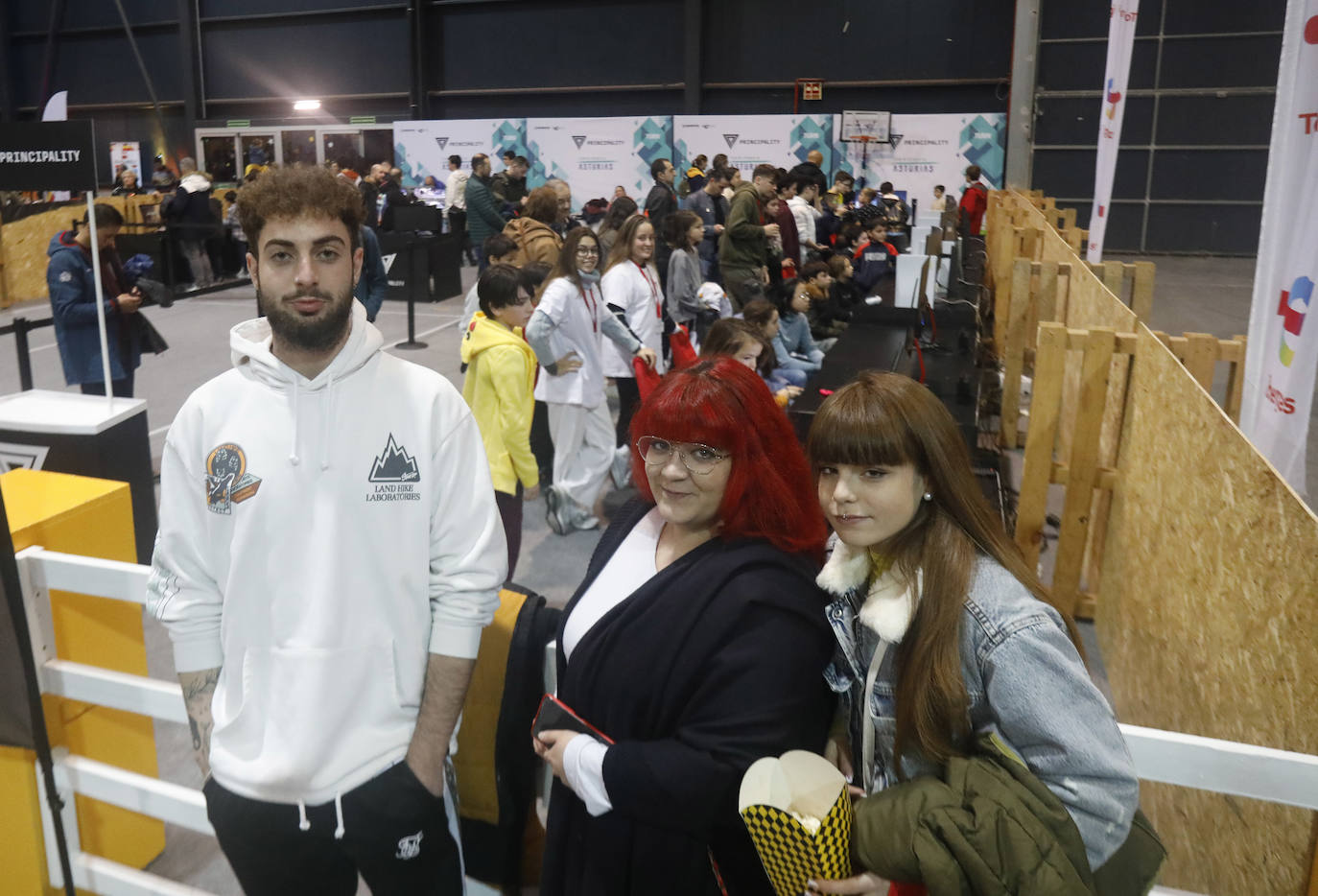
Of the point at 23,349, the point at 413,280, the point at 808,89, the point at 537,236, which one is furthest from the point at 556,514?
the point at 808,89

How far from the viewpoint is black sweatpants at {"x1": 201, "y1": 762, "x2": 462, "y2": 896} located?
1767 mm

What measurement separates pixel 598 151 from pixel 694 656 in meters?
18.4

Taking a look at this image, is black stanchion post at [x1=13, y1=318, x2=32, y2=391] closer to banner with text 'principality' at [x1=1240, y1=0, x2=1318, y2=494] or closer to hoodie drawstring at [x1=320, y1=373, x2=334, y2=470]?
hoodie drawstring at [x1=320, y1=373, x2=334, y2=470]

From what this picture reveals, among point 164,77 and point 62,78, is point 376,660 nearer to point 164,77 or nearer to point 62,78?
point 164,77

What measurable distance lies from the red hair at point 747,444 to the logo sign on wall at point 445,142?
18.8 metres

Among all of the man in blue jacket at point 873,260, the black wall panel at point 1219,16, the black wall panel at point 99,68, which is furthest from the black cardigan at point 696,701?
the black wall panel at point 99,68

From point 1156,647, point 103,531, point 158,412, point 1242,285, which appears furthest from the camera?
point 1242,285

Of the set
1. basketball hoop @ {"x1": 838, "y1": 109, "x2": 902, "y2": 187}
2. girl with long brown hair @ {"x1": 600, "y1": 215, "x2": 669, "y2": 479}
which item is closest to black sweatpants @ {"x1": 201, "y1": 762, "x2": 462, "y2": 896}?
girl with long brown hair @ {"x1": 600, "y1": 215, "x2": 669, "y2": 479}

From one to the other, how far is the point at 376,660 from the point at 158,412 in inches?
278

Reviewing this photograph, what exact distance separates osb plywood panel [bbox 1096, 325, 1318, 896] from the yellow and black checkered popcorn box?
1.18 meters

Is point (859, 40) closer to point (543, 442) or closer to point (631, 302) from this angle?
point (631, 302)

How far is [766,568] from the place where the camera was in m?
1.62

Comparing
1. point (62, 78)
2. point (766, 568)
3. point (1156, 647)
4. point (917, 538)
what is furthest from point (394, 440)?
point (62, 78)

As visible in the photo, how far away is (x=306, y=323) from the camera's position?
5.75ft
